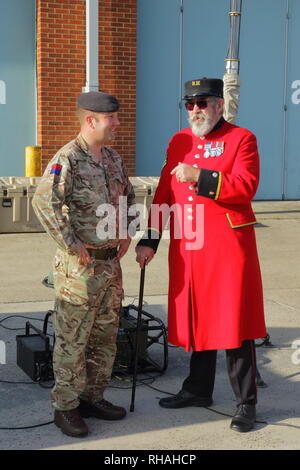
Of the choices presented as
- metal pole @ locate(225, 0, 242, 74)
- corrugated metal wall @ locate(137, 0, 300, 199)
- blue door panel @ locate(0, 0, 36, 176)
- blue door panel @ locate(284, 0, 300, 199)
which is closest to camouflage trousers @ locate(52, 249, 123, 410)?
metal pole @ locate(225, 0, 242, 74)

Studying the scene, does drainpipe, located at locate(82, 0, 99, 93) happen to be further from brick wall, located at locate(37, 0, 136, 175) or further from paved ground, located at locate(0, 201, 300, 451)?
paved ground, located at locate(0, 201, 300, 451)

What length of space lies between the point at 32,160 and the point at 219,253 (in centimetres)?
790

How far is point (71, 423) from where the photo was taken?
15.4ft

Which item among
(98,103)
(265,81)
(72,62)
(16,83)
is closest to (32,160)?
(16,83)

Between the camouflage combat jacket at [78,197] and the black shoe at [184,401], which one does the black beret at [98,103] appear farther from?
the black shoe at [184,401]

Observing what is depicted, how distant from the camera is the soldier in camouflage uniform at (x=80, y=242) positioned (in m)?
4.57

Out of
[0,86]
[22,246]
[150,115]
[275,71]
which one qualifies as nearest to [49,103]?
[0,86]

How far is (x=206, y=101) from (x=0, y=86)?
8686mm

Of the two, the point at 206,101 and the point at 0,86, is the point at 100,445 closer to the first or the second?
the point at 206,101

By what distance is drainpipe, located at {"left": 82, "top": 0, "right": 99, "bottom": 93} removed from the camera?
11867 millimetres

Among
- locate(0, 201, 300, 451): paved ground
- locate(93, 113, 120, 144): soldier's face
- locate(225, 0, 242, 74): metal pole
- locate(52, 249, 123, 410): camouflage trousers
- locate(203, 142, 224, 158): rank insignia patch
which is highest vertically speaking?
locate(225, 0, 242, 74): metal pole

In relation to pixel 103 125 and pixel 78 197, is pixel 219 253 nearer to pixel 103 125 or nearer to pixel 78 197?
pixel 78 197

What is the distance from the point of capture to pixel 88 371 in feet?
16.3

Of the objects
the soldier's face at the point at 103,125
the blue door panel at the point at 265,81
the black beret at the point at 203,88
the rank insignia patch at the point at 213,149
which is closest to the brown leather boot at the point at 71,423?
the soldier's face at the point at 103,125
